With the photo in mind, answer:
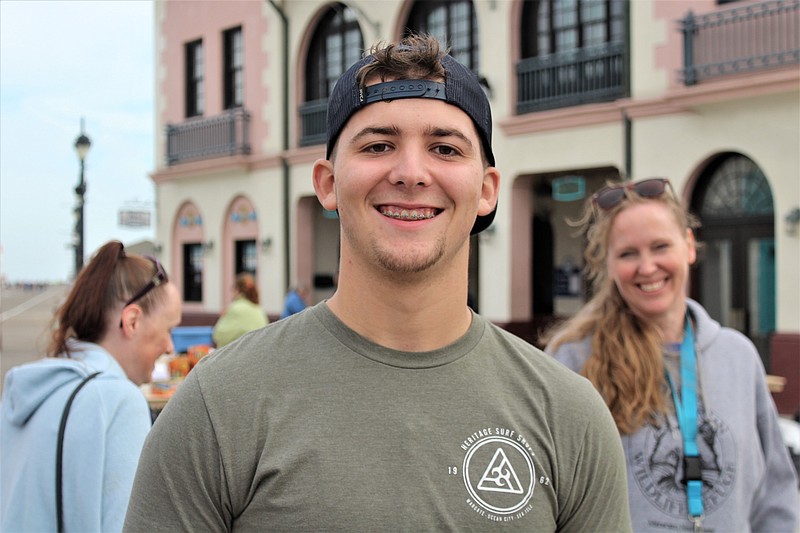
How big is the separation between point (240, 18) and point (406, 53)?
16.9 metres

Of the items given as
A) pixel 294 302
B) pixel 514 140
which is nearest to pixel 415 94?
pixel 514 140

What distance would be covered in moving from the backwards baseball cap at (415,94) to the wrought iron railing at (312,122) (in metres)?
14.4

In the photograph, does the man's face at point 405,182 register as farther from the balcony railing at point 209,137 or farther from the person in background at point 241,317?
the balcony railing at point 209,137

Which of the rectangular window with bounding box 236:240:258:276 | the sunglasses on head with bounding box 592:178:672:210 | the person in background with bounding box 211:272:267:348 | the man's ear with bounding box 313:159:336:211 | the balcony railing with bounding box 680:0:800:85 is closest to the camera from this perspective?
Result: the man's ear with bounding box 313:159:336:211

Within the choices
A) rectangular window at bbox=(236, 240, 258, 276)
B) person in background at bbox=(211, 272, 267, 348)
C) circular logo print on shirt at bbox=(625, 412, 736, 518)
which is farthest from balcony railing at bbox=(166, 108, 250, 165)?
circular logo print on shirt at bbox=(625, 412, 736, 518)

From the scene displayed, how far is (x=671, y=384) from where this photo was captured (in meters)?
2.68

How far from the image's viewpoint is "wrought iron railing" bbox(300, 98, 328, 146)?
630 inches

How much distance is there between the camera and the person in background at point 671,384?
2.53 metres

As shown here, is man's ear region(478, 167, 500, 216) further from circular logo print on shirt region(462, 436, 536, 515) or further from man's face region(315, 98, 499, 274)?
circular logo print on shirt region(462, 436, 536, 515)

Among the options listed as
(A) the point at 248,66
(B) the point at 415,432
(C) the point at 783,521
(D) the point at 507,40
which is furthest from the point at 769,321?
(A) the point at 248,66

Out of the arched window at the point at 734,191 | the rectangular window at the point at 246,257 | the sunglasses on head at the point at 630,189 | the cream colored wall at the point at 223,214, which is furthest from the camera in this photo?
the rectangular window at the point at 246,257

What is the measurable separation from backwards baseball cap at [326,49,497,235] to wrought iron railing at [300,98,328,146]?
47.4 feet

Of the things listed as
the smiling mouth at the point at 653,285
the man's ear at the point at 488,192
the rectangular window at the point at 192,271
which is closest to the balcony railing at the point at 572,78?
the rectangular window at the point at 192,271

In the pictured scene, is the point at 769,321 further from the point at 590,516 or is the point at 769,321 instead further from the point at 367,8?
the point at 590,516
